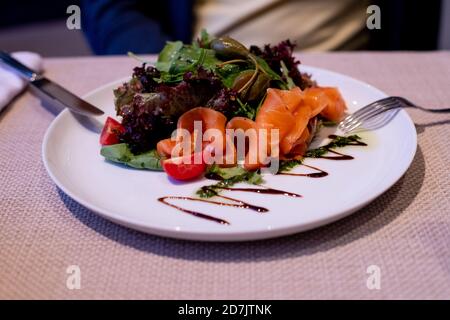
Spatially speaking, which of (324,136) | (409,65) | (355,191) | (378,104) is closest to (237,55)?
(324,136)

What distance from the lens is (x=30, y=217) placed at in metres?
1.31

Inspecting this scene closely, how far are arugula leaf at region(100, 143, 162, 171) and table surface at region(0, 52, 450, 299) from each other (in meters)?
0.18

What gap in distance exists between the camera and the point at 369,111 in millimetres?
1596

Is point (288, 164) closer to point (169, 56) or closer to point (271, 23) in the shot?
point (169, 56)

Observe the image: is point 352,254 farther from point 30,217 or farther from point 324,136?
point 30,217

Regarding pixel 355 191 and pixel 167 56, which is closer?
pixel 355 191

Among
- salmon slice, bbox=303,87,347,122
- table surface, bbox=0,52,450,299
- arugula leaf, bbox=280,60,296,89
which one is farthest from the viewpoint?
arugula leaf, bbox=280,60,296,89

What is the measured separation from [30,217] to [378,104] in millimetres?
1118

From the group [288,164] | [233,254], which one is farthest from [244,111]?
[233,254]

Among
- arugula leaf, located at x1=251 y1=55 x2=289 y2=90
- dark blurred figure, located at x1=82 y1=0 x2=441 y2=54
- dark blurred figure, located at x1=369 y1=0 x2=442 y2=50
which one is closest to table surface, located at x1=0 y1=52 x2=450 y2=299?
arugula leaf, located at x1=251 y1=55 x2=289 y2=90

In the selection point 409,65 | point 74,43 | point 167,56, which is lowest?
point 74,43

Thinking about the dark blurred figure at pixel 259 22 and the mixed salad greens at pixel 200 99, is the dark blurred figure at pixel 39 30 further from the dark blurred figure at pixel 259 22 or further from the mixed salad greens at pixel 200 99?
the mixed salad greens at pixel 200 99

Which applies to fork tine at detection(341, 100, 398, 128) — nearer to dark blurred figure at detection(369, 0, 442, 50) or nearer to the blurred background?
the blurred background

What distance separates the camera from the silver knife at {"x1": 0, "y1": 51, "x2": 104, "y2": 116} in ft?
5.62
